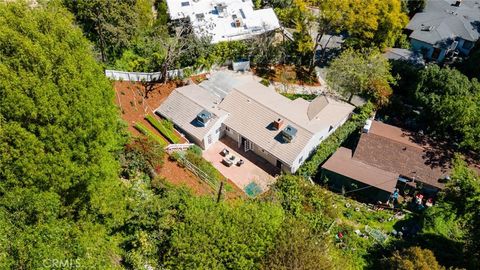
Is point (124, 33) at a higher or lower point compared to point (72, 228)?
higher

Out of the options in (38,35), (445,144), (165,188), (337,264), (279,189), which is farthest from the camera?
(445,144)

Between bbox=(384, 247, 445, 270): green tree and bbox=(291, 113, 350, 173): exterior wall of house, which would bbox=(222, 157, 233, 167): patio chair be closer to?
bbox=(291, 113, 350, 173): exterior wall of house

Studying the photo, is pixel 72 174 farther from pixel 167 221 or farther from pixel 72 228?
pixel 167 221

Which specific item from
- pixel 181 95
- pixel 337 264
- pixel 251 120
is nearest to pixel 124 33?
pixel 181 95

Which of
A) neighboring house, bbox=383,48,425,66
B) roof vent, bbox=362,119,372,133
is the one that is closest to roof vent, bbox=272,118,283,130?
roof vent, bbox=362,119,372,133

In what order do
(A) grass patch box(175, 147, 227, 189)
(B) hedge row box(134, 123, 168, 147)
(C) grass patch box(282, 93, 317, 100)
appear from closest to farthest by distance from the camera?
(A) grass patch box(175, 147, 227, 189) < (B) hedge row box(134, 123, 168, 147) < (C) grass patch box(282, 93, 317, 100)

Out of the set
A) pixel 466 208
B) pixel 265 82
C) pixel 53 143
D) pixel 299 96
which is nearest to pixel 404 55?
pixel 299 96

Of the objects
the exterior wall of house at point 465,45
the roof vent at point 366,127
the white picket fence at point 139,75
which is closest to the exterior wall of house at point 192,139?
Answer: the white picket fence at point 139,75
